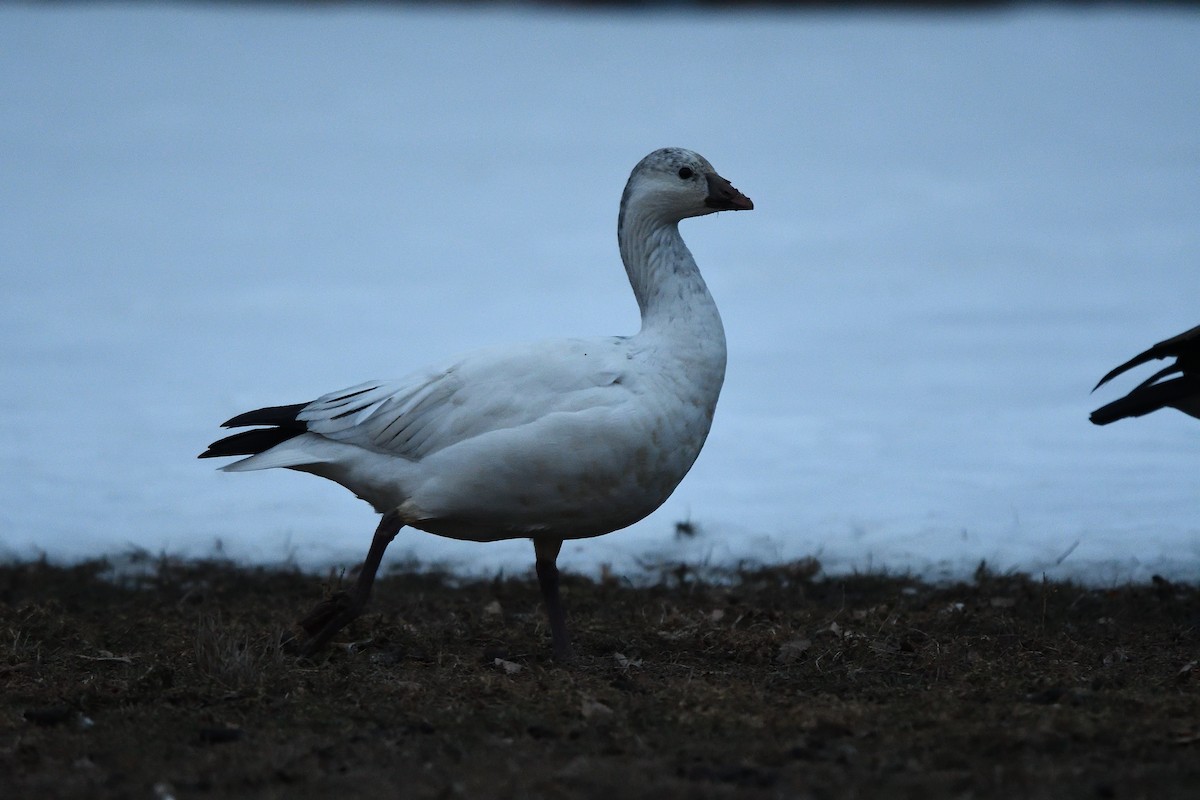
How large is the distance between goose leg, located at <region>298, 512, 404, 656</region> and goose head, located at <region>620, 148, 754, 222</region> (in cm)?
161

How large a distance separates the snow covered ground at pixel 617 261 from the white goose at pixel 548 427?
6.32 ft

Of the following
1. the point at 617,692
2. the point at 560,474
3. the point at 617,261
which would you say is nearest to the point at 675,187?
the point at 560,474

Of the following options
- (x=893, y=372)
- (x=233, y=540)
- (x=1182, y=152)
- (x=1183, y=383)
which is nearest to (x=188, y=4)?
(x=1182, y=152)

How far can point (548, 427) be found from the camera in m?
5.23

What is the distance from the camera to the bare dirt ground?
398 centimetres

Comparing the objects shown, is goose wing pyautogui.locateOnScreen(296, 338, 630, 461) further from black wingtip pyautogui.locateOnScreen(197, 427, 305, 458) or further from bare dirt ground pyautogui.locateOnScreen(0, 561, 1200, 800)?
bare dirt ground pyautogui.locateOnScreen(0, 561, 1200, 800)

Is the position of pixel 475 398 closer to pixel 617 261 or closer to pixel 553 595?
pixel 553 595

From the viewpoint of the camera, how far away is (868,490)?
862 cm

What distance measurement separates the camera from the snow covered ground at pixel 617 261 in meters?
8.29

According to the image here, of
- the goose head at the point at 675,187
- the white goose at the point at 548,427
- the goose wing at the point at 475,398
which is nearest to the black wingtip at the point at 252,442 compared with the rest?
the white goose at the point at 548,427

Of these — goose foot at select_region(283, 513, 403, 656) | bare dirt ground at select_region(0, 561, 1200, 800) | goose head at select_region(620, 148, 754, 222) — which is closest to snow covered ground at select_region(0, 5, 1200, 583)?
bare dirt ground at select_region(0, 561, 1200, 800)

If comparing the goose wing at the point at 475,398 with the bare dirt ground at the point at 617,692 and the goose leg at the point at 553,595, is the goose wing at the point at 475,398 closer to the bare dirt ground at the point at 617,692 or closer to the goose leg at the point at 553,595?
the goose leg at the point at 553,595

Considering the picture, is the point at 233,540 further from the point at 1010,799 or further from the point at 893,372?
the point at 893,372

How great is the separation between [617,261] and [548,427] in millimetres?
12226
